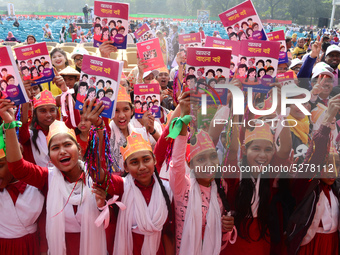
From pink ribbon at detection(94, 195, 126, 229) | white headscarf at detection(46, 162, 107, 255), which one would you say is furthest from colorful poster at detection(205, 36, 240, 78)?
white headscarf at detection(46, 162, 107, 255)

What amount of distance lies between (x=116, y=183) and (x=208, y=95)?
0.87m

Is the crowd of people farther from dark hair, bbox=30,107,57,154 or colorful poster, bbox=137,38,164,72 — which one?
colorful poster, bbox=137,38,164,72

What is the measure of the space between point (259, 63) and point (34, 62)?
1.73 m

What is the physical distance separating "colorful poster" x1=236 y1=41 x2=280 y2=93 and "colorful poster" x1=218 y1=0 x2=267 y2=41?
23.9 inches

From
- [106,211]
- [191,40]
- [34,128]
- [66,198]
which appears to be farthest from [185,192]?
[191,40]

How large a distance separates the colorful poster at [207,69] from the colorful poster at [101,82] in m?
0.47

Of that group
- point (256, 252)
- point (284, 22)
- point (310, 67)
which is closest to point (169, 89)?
point (310, 67)

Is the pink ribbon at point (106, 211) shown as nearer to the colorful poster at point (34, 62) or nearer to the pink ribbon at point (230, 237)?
the pink ribbon at point (230, 237)

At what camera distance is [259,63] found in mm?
2166

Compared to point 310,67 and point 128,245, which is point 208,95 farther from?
point 310,67

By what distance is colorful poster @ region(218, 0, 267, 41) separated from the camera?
2.71 metres

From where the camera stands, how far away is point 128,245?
2129 millimetres

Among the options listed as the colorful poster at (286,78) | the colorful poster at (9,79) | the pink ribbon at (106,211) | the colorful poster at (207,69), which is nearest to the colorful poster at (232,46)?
the colorful poster at (286,78)

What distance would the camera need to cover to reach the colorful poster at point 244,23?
2711 millimetres
